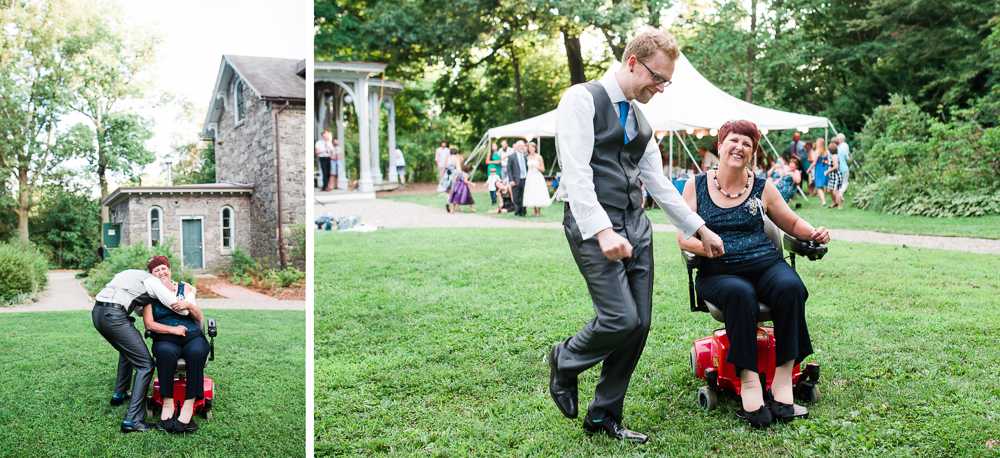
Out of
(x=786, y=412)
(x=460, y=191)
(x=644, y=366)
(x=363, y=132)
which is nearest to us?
(x=786, y=412)

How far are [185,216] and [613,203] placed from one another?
8.33 feet

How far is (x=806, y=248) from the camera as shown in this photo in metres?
3.15

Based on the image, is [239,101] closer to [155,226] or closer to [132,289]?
[155,226]

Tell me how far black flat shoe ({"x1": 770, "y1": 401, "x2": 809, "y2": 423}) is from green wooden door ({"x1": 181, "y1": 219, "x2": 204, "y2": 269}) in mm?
3229

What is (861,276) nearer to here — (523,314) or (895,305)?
(895,305)

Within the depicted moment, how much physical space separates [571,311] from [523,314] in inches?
15.2

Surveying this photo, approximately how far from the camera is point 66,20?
3.47 metres

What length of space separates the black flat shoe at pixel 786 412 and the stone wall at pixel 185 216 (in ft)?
9.76

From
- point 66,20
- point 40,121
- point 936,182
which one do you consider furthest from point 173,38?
point 936,182

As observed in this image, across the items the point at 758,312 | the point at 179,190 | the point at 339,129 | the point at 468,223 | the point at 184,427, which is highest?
the point at 339,129

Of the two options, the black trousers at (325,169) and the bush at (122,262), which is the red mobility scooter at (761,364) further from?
the black trousers at (325,169)

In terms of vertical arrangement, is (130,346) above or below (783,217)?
below

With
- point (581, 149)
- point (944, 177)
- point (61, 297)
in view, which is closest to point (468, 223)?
point (944, 177)

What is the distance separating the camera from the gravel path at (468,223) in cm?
827
